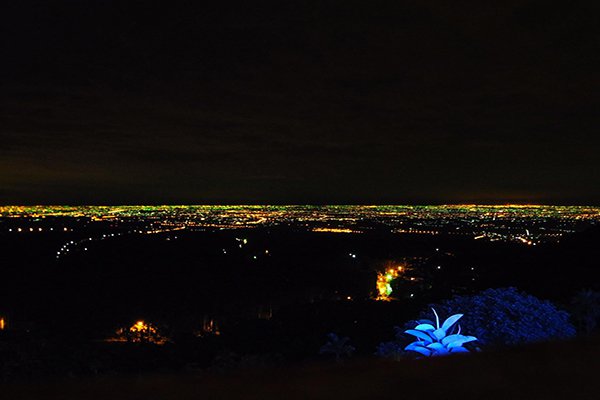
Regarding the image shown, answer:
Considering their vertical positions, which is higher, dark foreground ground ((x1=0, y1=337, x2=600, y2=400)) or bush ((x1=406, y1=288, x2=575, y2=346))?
dark foreground ground ((x1=0, y1=337, x2=600, y2=400))

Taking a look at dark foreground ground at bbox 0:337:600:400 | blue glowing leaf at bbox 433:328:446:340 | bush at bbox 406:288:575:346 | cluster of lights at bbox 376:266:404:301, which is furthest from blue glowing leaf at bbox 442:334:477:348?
cluster of lights at bbox 376:266:404:301

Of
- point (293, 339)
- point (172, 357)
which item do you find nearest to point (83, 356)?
point (172, 357)

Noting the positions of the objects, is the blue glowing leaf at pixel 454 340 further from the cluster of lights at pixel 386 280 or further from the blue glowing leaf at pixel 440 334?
the cluster of lights at pixel 386 280

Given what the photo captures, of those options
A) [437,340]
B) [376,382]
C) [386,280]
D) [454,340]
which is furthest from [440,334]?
[386,280]

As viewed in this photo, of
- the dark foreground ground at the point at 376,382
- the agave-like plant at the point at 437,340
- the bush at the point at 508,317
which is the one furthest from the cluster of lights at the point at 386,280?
the dark foreground ground at the point at 376,382

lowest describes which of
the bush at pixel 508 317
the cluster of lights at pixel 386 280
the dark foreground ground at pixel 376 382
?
the cluster of lights at pixel 386 280

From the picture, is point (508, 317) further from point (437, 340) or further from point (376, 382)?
point (376, 382)

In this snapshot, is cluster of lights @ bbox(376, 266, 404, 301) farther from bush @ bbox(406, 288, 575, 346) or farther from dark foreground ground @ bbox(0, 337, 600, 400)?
dark foreground ground @ bbox(0, 337, 600, 400)
